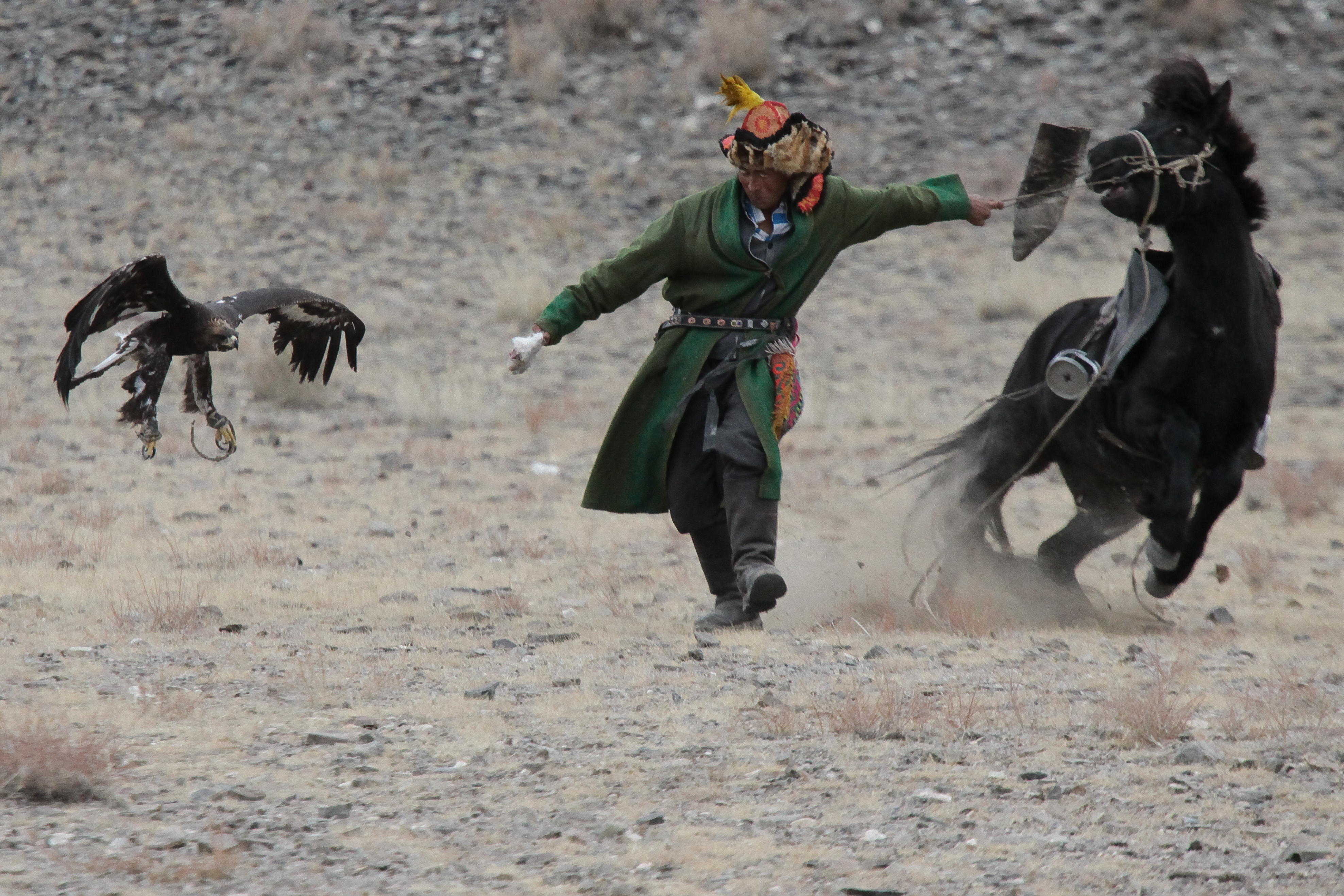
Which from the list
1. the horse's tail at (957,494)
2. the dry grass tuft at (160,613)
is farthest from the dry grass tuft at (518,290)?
the dry grass tuft at (160,613)

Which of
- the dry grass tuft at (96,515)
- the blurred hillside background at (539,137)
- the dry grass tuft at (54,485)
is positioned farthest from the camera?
the blurred hillside background at (539,137)

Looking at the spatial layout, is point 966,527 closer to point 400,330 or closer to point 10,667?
point 10,667

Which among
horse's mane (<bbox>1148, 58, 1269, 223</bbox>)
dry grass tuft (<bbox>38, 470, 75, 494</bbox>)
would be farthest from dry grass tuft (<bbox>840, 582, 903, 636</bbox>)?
dry grass tuft (<bbox>38, 470, 75, 494</bbox>)

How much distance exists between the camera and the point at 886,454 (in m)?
10.7

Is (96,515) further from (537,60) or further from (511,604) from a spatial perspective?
(537,60)

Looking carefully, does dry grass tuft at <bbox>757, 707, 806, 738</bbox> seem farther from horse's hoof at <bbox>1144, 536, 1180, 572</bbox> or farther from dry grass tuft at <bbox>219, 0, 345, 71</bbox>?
dry grass tuft at <bbox>219, 0, 345, 71</bbox>

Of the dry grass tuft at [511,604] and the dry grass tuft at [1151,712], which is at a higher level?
the dry grass tuft at [1151,712]

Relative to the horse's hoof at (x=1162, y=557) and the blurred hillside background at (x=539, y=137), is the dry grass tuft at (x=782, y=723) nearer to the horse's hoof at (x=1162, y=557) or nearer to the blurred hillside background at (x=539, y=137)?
the horse's hoof at (x=1162, y=557)

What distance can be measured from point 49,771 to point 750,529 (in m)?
2.57

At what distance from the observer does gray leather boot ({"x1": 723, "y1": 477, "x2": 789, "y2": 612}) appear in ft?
17.4

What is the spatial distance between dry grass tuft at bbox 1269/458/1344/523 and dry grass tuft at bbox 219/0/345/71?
42.7 feet

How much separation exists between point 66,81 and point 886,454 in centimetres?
1298

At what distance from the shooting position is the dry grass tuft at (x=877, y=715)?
411cm

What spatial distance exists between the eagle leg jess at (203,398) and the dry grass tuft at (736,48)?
1286 centimetres
